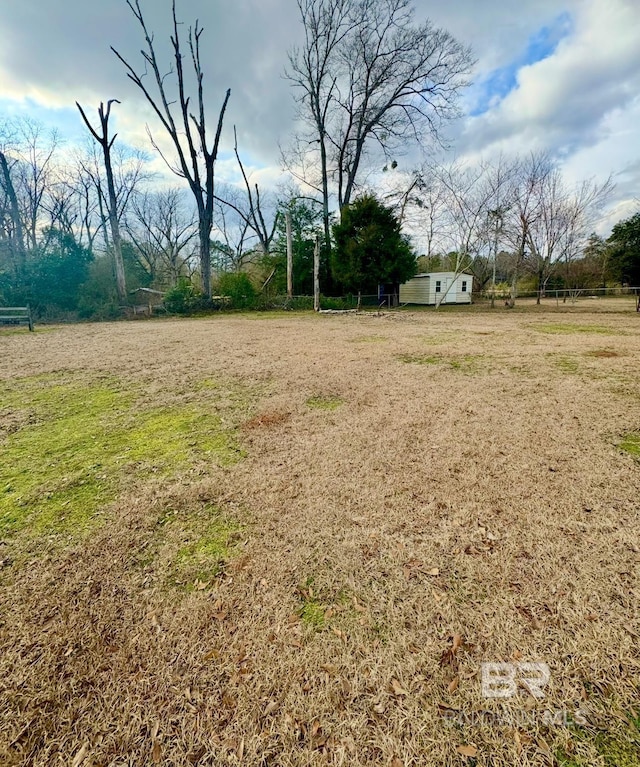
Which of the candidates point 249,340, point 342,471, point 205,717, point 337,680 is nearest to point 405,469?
point 342,471

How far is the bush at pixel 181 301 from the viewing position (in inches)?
640

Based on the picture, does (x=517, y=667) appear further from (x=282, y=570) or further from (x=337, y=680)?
(x=282, y=570)

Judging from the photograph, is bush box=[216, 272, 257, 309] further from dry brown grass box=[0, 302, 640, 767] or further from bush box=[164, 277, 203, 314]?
dry brown grass box=[0, 302, 640, 767]

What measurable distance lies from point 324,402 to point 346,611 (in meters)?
2.58

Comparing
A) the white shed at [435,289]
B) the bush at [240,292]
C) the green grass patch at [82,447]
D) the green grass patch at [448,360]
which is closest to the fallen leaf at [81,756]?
the green grass patch at [82,447]

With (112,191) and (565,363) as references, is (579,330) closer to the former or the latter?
(565,363)

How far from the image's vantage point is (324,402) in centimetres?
388

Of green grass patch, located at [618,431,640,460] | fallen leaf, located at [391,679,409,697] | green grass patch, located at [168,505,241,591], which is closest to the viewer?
fallen leaf, located at [391,679,409,697]

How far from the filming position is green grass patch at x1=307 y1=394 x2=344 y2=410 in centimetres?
372

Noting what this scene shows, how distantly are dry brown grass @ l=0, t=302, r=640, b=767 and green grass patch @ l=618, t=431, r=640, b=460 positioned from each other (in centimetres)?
8

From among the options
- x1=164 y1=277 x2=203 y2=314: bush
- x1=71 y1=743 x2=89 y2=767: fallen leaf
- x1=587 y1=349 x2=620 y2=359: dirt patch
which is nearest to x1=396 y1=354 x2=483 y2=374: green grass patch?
x1=587 y1=349 x2=620 y2=359: dirt patch

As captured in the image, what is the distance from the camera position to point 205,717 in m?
1.04

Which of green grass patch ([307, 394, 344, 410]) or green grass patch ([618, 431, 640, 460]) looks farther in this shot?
green grass patch ([307, 394, 344, 410])

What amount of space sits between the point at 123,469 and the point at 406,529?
201 cm
